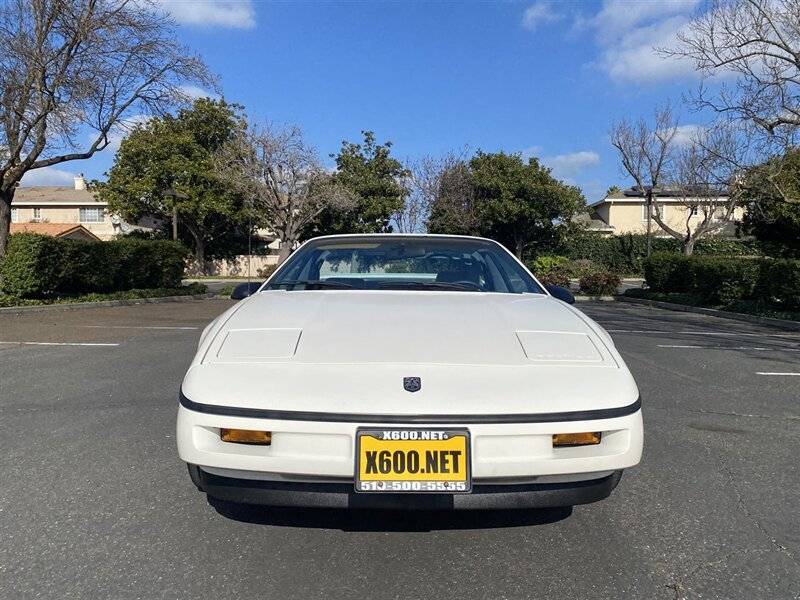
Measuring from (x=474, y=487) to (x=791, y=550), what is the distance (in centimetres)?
154

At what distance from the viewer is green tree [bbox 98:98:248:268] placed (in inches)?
1387

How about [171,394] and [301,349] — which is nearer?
[301,349]

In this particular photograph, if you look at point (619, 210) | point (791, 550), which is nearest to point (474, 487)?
point (791, 550)

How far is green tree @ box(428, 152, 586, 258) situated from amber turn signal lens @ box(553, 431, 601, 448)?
31507 mm

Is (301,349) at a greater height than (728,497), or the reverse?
(301,349)

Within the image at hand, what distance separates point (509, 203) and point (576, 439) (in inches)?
1246

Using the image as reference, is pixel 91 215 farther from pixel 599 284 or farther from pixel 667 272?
pixel 667 272

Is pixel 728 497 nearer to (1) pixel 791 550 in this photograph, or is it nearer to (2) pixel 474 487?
(1) pixel 791 550

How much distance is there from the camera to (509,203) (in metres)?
33.1

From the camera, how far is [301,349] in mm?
2576

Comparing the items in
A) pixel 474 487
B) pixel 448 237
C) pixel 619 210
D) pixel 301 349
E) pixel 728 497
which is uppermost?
pixel 619 210

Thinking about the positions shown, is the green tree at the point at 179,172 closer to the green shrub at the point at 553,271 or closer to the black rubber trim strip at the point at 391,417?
the green shrub at the point at 553,271

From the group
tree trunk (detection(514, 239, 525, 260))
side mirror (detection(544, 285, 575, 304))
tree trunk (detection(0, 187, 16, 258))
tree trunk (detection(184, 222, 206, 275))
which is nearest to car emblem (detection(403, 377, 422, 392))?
side mirror (detection(544, 285, 575, 304))

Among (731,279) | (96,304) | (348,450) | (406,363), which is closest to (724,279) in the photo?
(731,279)
